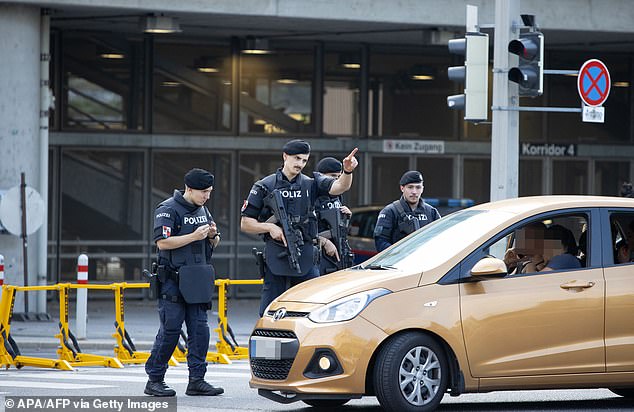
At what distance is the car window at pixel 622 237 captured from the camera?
31.8 ft

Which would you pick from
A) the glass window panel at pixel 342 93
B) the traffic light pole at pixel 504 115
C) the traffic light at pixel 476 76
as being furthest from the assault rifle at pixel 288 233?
the glass window panel at pixel 342 93

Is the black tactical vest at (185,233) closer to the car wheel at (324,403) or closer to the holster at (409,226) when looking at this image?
the car wheel at (324,403)

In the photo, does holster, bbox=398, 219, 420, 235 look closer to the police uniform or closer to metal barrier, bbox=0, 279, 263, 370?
metal barrier, bbox=0, 279, 263, 370

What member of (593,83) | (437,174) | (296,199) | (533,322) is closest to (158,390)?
(296,199)

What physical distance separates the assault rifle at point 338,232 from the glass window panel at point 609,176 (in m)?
13.6

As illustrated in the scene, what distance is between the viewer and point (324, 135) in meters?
23.9

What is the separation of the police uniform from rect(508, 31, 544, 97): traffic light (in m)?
4.08

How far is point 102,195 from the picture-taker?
74.8 ft

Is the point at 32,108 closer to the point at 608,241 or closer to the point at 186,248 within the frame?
the point at 186,248

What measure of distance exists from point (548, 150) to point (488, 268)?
54.0ft

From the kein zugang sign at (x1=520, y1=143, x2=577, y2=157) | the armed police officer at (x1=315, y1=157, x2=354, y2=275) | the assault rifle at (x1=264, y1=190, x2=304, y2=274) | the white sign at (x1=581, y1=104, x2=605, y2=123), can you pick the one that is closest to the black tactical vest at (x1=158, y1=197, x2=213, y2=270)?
the assault rifle at (x1=264, y1=190, x2=304, y2=274)

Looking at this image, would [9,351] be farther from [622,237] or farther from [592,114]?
[592,114]

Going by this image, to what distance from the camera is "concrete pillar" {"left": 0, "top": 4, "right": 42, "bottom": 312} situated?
61.4 ft

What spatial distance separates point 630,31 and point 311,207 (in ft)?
36.3
